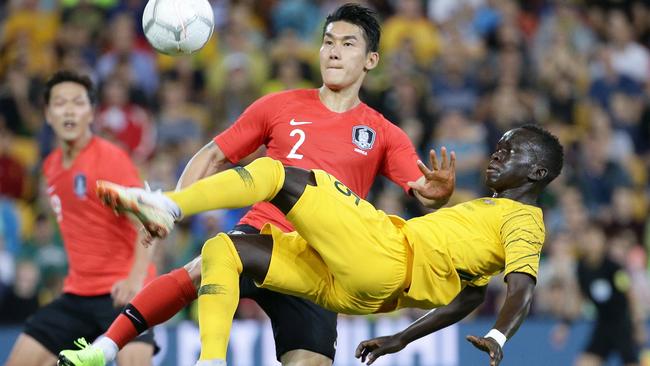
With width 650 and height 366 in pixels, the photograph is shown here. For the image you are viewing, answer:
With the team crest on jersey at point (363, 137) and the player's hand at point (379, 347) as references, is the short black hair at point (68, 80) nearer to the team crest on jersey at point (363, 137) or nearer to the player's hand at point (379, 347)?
the team crest on jersey at point (363, 137)

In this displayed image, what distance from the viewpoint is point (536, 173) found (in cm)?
619

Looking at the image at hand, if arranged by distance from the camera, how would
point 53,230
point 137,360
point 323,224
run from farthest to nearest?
point 53,230 < point 137,360 < point 323,224

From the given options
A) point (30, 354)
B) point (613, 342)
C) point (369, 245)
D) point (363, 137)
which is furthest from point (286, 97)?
point (613, 342)

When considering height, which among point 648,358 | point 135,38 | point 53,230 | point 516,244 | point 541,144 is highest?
point 135,38

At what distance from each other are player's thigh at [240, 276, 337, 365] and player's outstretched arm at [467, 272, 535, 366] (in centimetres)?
103

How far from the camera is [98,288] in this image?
7.43 metres

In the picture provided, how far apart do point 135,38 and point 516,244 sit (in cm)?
909

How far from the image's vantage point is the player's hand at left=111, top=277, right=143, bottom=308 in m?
7.17

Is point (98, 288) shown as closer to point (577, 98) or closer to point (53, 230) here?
point (53, 230)

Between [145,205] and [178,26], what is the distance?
142 centimetres

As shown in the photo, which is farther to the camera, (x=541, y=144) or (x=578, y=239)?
(x=578, y=239)

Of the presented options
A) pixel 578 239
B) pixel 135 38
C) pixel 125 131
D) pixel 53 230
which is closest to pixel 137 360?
pixel 53 230

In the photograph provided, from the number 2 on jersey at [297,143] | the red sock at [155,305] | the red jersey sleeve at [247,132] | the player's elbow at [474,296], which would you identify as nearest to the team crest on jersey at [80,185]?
the red jersey sleeve at [247,132]

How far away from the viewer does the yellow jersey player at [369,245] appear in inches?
210
